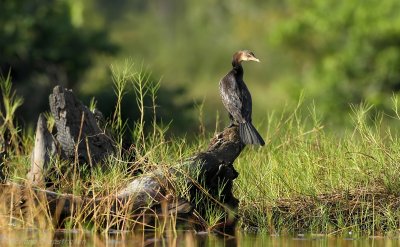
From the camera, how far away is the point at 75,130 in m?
8.96

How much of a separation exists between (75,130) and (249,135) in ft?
4.70

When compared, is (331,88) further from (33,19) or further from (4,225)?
(4,225)

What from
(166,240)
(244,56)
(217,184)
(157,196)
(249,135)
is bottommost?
(166,240)

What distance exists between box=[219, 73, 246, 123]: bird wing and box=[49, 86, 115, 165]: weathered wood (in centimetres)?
123

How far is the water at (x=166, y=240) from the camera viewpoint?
24.2ft

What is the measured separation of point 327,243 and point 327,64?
14.8 m

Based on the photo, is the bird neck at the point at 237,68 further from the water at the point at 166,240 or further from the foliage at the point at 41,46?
the foliage at the point at 41,46

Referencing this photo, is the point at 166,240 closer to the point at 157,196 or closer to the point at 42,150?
the point at 157,196

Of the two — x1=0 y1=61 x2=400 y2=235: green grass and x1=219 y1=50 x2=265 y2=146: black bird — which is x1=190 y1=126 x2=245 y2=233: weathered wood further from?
x1=219 y1=50 x2=265 y2=146: black bird

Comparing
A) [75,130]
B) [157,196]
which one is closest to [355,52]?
[75,130]

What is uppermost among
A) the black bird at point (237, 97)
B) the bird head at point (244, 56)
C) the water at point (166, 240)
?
the bird head at point (244, 56)

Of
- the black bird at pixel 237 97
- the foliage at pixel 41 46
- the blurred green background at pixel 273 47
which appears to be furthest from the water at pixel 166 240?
the foliage at pixel 41 46

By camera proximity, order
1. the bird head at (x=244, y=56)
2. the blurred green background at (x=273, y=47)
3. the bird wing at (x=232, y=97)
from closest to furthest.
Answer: the bird wing at (x=232, y=97) < the bird head at (x=244, y=56) < the blurred green background at (x=273, y=47)

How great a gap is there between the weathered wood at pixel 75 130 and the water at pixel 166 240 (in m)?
1.14
